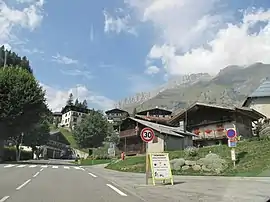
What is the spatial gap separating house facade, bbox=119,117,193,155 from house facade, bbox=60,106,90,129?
9417 centimetres

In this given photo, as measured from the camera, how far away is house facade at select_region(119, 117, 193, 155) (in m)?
51.6

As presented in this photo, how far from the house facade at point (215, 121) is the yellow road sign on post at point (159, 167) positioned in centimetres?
3286

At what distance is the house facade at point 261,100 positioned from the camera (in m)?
57.3

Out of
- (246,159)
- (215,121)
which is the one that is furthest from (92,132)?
(246,159)

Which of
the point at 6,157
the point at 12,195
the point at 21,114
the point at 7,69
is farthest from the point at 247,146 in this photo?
the point at 6,157

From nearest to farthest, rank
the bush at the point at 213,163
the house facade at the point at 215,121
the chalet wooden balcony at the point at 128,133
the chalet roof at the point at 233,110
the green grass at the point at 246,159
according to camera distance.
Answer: the green grass at the point at 246,159 → the bush at the point at 213,163 → the chalet roof at the point at 233,110 → the house facade at the point at 215,121 → the chalet wooden balcony at the point at 128,133

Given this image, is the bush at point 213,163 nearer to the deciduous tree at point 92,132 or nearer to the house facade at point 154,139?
the house facade at point 154,139

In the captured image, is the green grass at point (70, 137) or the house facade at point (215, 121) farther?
the green grass at point (70, 137)

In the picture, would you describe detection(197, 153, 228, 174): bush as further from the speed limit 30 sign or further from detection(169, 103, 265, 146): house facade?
detection(169, 103, 265, 146): house facade

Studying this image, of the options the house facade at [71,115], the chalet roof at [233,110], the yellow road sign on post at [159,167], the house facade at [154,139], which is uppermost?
the house facade at [71,115]

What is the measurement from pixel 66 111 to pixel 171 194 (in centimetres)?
15728

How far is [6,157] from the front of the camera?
58.7 meters

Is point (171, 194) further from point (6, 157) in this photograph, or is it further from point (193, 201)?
point (6, 157)

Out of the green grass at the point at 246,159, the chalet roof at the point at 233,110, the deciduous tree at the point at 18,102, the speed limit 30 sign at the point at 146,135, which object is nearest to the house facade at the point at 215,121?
the chalet roof at the point at 233,110
